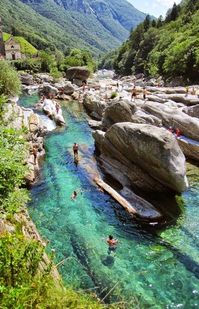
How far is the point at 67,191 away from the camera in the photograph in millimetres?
29953

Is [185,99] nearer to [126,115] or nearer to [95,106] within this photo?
[126,115]

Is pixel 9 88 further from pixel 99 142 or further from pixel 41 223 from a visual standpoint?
pixel 41 223

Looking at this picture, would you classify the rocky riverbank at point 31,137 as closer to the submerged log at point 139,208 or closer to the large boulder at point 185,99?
the submerged log at point 139,208

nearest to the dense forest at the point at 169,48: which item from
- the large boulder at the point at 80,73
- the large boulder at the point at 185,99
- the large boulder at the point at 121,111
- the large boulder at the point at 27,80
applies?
the large boulder at the point at 80,73

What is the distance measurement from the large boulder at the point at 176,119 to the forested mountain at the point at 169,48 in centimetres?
4007

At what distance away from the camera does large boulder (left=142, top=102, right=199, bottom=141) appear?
39156mm

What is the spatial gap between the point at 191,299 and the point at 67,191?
15.0 meters

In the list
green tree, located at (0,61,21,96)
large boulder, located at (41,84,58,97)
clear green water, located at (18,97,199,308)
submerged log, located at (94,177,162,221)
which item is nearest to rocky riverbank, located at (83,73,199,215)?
submerged log, located at (94,177,162,221)

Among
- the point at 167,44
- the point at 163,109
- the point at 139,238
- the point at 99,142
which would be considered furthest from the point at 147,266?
the point at 167,44

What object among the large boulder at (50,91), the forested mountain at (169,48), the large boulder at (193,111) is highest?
the forested mountain at (169,48)

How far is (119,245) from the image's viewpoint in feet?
72.8

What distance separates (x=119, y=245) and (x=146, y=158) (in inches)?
341

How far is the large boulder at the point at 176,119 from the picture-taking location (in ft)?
128

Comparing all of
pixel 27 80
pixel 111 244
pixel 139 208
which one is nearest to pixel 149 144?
pixel 139 208
